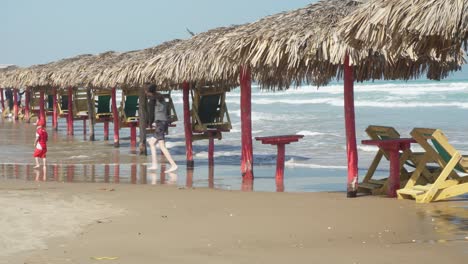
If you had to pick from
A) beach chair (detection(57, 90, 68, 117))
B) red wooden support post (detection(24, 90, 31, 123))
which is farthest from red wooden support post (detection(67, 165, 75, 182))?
red wooden support post (detection(24, 90, 31, 123))

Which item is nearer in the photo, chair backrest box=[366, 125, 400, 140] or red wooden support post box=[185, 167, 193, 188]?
chair backrest box=[366, 125, 400, 140]

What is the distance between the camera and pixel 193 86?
1569cm

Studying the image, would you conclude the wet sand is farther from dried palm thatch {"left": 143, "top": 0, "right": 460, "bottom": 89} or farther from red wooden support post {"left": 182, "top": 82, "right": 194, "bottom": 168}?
red wooden support post {"left": 182, "top": 82, "right": 194, "bottom": 168}

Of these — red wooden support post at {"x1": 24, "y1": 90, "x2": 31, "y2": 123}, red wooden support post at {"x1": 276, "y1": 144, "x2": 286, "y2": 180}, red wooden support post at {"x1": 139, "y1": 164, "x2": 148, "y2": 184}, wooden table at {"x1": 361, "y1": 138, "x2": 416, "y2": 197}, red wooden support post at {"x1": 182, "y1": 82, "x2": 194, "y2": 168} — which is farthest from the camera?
red wooden support post at {"x1": 24, "y1": 90, "x2": 31, "y2": 123}

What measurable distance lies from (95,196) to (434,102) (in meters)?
40.1

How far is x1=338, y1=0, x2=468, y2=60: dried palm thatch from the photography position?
22.2ft

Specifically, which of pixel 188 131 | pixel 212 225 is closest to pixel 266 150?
pixel 188 131

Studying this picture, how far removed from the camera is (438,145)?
9414 millimetres

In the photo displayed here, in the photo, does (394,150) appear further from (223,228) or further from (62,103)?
(62,103)

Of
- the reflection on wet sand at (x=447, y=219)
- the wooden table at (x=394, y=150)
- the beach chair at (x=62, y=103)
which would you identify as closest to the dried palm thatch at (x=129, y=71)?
the wooden table at (x=394, y=150)

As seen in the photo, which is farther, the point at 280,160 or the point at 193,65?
the point at 193,65

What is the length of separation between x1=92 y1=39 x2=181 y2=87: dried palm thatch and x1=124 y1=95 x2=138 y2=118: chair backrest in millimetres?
863

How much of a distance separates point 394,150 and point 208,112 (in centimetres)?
635

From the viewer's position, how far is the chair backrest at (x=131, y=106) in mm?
19297
